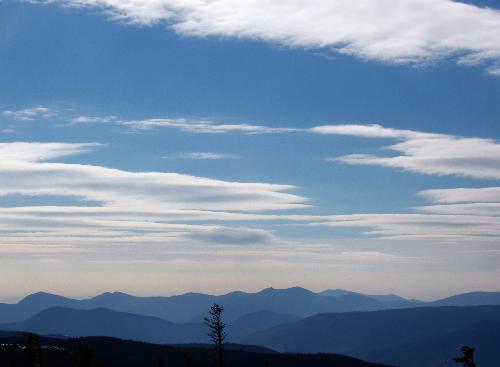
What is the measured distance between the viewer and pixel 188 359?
52.6 meters

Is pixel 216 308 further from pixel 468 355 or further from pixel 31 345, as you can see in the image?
pixel 468 355

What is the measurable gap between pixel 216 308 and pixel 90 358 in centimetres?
1570

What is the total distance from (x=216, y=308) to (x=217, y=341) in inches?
138

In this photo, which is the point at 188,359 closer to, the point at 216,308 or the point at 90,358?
the point at 90,358

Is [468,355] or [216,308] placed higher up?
[216,308]

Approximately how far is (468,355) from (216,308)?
104 feet

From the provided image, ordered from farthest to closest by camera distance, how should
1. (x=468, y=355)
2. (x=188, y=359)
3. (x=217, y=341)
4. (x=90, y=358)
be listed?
(x=217, y=341) < (x=90, y=358) < (x=188, y=359) < (x=468, y=355)

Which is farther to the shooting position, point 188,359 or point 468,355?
point 188,359

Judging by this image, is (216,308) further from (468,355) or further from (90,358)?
(468,355)

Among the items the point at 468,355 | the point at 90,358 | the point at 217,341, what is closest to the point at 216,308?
the point at 217,341

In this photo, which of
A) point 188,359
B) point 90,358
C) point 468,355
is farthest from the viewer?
point 90,358

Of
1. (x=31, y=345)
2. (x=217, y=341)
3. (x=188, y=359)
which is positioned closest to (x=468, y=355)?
(x=188, y=359)

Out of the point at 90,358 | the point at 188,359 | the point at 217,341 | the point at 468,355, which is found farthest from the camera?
the point at 217,341

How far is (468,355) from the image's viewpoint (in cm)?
4366
